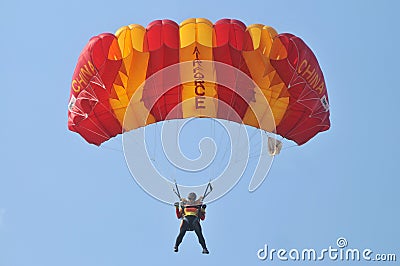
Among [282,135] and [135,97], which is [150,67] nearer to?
[135,97]

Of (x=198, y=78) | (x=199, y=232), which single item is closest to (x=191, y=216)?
(x=199, y=232)

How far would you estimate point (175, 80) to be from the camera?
84.9 ft

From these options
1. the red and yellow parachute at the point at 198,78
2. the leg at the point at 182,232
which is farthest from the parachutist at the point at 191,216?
the red and yellow parachute at the point at 198,78

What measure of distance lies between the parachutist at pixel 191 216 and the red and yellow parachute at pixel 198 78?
2491 millimetres

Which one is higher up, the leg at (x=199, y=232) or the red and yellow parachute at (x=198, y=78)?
the red and yellow parachute at (x=198, y=78)

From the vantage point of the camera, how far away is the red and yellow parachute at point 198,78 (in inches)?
994

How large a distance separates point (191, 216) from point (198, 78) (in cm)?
308

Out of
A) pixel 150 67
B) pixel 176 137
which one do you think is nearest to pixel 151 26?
pixel 150 67

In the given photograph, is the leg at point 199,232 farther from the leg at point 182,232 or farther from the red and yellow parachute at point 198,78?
the red and yellow parachute at point 198,78

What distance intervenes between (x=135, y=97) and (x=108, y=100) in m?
0.57

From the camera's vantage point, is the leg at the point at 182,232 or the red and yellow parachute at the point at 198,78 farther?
the red and yellow parachute at the point at 198,78

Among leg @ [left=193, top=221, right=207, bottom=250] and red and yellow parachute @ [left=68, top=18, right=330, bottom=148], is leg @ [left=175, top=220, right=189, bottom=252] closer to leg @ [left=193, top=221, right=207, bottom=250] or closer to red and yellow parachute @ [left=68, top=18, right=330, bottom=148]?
leg @ [left=193, top=221, right=207, bottom=250]

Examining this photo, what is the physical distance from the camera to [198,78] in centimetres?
2581

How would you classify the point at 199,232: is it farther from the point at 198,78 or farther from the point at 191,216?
the point at 198,78
